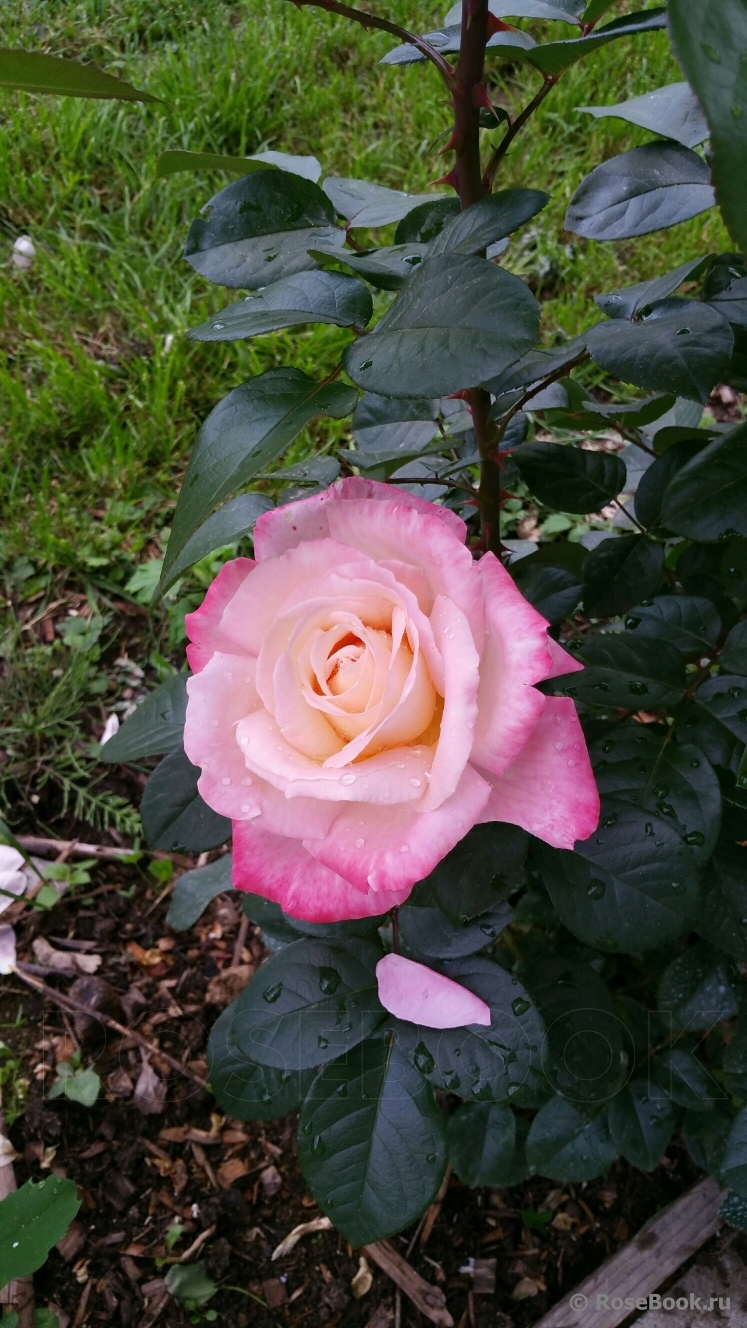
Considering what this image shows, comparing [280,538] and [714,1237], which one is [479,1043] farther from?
[714,1237]

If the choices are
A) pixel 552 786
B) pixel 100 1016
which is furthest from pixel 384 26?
pixel 100 1016

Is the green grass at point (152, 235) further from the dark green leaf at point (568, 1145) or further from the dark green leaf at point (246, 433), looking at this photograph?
the dark green leaf at point (246, 433)

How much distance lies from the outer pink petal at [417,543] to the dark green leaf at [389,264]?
0.59ft

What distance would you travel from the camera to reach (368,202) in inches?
33.8

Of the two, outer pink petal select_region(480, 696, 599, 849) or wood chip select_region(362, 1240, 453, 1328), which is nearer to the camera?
outer pink petal select_region(480, 696, 599, 849)

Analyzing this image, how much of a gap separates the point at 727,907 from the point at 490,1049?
304 millimetres

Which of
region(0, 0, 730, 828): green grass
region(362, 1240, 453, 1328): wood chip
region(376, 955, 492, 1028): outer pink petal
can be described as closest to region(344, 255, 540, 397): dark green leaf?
region(376, 955, 492, 1028): outer pink petal

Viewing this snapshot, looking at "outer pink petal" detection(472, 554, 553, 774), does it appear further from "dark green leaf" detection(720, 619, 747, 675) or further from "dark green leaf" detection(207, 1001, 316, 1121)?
"dark green leaf" detection(207, 1001, 316, 1121)

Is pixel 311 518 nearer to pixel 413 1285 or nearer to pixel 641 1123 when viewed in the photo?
pixel 641 1123

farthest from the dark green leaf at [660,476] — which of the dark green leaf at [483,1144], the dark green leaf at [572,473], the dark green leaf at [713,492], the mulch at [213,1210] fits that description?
the mulch at [213,1210]

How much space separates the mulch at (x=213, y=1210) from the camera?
120cm

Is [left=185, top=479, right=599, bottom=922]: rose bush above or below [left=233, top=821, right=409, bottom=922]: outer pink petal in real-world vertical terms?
above

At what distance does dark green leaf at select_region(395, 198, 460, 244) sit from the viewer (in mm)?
800

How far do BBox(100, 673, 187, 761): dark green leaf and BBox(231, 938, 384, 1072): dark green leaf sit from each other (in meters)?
0.23
